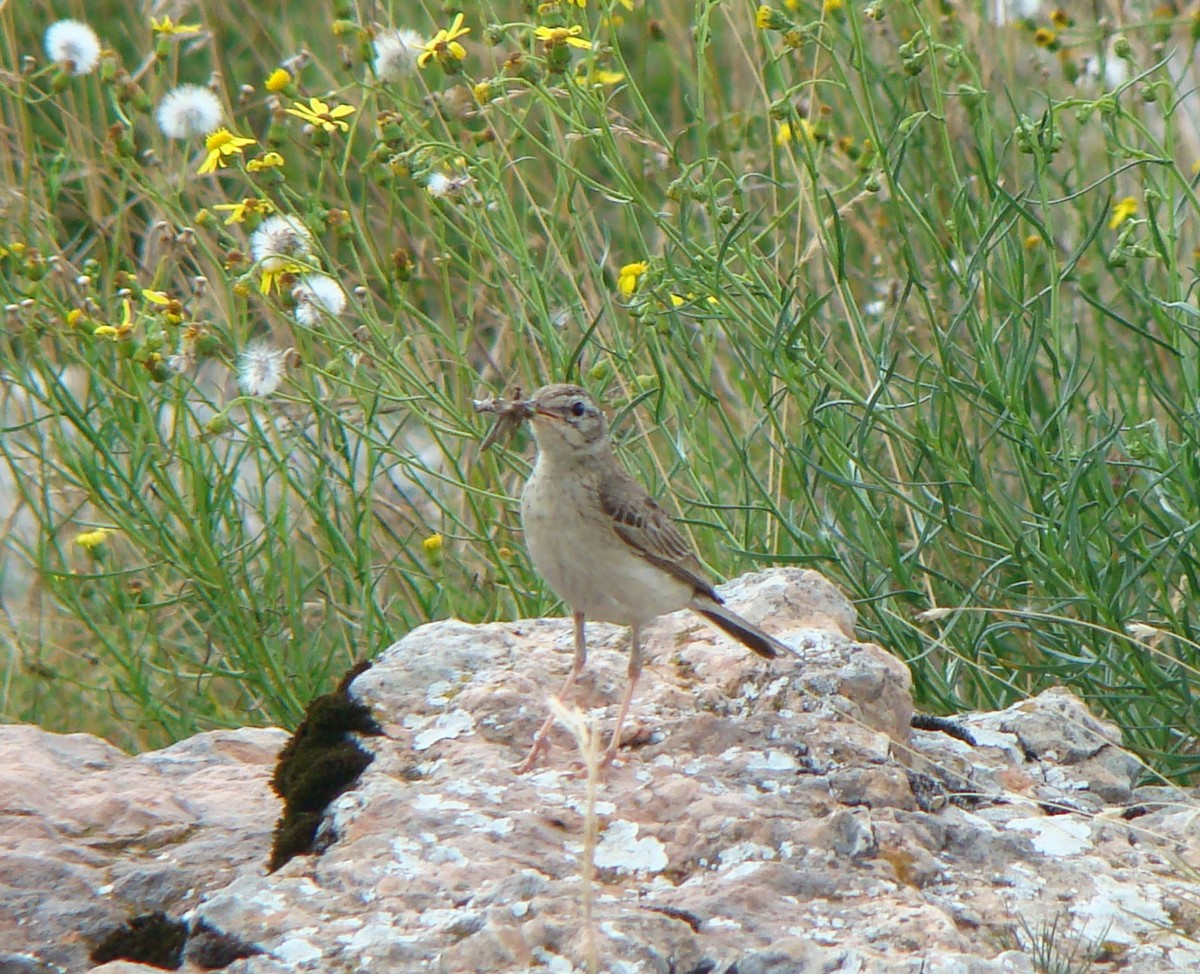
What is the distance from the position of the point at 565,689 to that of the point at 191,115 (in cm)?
257

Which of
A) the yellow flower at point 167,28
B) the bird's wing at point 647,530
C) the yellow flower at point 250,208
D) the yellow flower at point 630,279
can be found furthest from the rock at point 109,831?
the yellow flower at point 167,28

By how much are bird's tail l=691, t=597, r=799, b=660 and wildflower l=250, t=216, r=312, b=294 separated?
155 centimetres

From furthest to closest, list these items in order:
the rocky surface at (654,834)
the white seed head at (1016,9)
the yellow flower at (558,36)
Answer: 1. the white seed head at (1016,9)
2. the yellow flower at (558,36)
3. the rocky surface at (654,834)

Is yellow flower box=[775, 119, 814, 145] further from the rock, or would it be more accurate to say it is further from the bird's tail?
the rock

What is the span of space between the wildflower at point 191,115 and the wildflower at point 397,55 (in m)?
0.62

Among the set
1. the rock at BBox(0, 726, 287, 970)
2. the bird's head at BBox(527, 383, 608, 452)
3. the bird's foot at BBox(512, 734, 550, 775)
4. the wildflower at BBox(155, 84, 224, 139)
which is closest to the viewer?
the rock at BBox(0, 726, 287, 970)

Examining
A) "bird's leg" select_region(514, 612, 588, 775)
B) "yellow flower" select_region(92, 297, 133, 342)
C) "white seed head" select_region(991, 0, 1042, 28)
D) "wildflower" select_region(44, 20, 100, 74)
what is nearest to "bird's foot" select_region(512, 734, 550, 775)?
"bird's leg" select_region(514, 612, 588, 775)

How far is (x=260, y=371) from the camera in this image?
476 cm

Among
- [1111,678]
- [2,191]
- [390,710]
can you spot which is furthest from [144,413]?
[1111,678]

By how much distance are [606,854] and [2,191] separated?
360 cm

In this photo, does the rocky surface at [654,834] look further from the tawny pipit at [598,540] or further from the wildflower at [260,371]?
the wildflower at [260,371]

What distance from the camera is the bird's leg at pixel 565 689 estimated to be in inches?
130

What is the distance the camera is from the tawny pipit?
12.6 ft

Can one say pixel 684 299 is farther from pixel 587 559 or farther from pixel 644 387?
pixel 587 559
